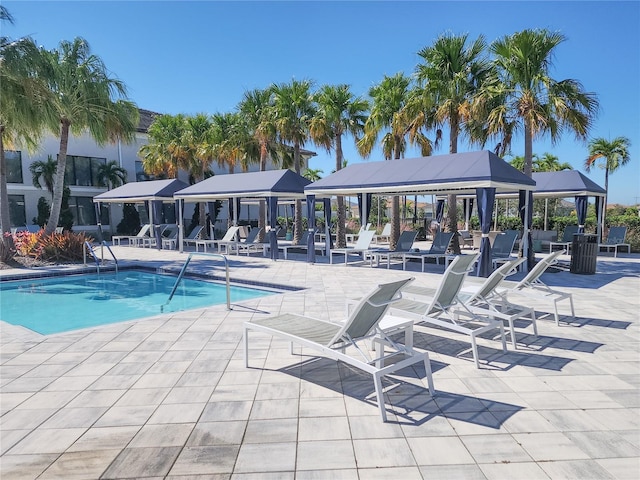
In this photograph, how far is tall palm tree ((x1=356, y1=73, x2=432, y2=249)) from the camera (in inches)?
591

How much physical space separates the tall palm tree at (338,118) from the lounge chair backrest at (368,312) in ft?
43.0

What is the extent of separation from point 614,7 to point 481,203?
523cm

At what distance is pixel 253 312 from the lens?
6.61 meters

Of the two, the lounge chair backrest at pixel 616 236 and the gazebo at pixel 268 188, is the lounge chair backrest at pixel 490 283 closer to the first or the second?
the gazebo at pixel 268 188

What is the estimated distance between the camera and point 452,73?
13.2 m

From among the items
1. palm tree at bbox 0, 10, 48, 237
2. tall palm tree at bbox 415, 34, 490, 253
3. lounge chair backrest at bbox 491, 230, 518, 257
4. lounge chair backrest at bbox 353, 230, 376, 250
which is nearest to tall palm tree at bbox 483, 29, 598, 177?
tall palm tree at bbox 415, 34, 490, 253

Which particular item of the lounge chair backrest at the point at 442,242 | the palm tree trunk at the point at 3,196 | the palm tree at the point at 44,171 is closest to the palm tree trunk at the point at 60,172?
the palm tree trunk at the point at 3,196

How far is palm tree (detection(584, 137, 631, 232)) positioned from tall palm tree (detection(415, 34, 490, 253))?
52.2 feet

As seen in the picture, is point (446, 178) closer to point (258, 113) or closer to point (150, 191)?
point (258, 113)

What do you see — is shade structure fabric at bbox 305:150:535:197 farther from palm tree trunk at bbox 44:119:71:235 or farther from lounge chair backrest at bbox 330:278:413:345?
palm tree trunk at bbox 44:119:71:235

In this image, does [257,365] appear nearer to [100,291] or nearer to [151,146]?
[100,291]

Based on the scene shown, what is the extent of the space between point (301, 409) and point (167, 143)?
21642mm

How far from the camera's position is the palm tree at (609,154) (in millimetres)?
24203

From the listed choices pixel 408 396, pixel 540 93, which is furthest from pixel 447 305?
pixel 540 93
